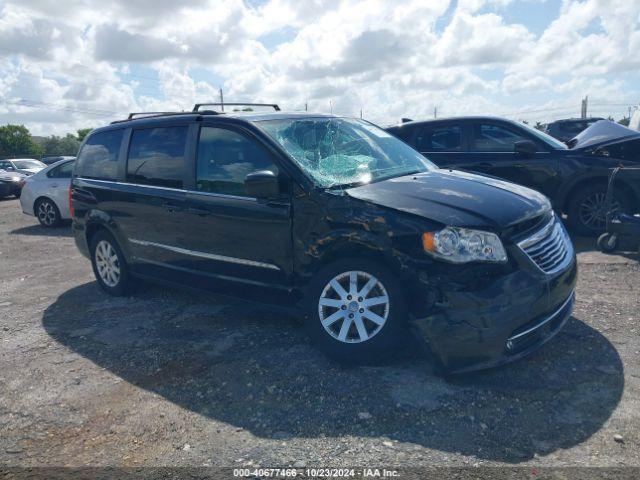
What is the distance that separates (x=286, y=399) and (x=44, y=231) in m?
9.68

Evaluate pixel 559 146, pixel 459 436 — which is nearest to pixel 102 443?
pixel 459 436

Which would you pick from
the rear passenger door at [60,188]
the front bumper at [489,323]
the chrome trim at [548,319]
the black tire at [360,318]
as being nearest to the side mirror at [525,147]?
the chrome trim at [548,319]

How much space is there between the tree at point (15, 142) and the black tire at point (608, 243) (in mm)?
56915

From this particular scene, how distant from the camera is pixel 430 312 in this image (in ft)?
10.9

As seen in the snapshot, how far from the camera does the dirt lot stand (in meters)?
2.86

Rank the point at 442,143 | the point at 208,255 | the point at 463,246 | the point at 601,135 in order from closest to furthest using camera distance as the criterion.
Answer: the point at 463,246 < the point at 208,255 < the point at 601,135 < the point at 442,143

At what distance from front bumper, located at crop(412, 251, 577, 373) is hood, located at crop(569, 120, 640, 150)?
4.90 m

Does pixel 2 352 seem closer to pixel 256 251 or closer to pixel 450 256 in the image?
pixel 256 251

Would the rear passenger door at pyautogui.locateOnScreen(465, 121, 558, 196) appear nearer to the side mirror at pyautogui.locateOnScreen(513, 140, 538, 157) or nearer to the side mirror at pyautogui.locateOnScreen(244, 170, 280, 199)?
the side mirror at pyautogui.locateOnScreen(513, 140, 538, 157)

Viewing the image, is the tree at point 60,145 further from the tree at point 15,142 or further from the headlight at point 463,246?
the headlight at point 463,246

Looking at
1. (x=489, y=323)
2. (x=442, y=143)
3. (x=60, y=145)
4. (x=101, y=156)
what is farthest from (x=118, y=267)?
(x=60, y=145)

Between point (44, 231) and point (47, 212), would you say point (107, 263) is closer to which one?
point (44, 231)

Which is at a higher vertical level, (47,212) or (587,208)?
(587,208)

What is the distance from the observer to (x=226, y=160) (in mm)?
4426
